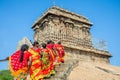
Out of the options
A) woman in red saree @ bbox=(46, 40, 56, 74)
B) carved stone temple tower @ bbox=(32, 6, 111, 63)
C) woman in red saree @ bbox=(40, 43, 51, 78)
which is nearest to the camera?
woman in red saree @ bbox=(40, 43, 51, 78)

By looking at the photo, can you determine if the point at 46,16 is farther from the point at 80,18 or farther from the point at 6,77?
the point at 6,77

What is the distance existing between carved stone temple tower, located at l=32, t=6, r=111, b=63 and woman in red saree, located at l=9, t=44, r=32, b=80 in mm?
14190

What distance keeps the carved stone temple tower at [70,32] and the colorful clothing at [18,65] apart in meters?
14.2

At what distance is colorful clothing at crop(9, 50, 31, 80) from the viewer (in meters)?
6.23

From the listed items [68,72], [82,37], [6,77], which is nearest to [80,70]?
[68,72]

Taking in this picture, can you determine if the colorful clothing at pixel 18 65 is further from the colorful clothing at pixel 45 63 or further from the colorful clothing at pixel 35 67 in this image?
the colorful clothing at pixel 45 63

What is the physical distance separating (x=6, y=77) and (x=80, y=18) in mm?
11532

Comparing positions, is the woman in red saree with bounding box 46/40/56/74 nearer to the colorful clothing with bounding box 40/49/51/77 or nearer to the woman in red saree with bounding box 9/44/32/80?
the colorful clothing with bounding box 40/49/51/77

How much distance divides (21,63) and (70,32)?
1861 cm

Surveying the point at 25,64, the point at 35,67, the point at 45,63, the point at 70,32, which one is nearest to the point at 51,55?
the point at 45,63

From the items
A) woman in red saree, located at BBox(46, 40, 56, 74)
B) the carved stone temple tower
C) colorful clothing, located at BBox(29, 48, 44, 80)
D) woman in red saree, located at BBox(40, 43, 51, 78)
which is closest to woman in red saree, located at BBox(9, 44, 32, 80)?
colorful clothing, located at BBox(29, 48, 44, 80)

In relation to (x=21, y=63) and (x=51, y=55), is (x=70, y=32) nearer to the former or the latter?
(x=51, y=55)

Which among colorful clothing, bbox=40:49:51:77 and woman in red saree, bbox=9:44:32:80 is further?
colorful clothing, bbox=40:49:51:77

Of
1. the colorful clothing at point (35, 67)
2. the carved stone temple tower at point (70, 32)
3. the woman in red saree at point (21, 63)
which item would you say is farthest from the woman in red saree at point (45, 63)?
the carved stone temple tower at point (70, 32)
